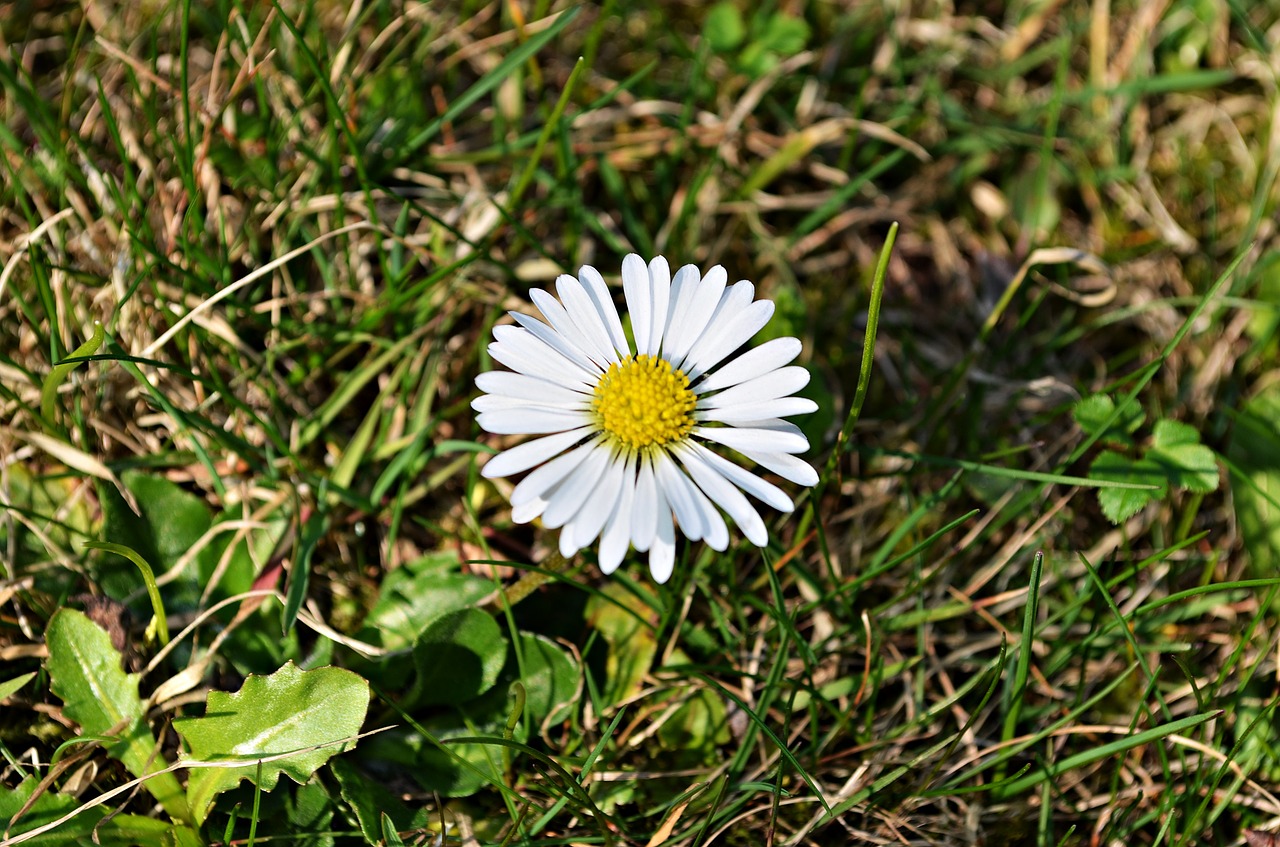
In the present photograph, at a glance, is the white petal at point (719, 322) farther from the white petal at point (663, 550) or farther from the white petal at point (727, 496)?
the white petal at point (663, 550)

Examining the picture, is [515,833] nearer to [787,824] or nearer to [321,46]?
[787,824]

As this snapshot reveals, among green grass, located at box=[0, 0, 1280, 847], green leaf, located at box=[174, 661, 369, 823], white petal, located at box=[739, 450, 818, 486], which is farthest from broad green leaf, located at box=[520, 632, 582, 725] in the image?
white petal, located at box=[739, 450, 818, 486]

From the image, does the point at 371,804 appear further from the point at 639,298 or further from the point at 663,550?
the point at 639,298

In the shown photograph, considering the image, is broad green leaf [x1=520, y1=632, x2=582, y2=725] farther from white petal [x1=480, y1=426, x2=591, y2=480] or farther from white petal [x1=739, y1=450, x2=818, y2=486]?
white petal [x1=739, y1=450, x2=818, y2=486]

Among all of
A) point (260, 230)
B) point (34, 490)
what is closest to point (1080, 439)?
point (260, 230)

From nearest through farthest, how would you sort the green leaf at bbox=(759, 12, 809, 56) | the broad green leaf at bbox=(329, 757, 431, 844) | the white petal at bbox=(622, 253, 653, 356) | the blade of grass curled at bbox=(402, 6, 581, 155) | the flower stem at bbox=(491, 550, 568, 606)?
the broad green leaf at bbox=(329, 757, 431, 844) → the white petal at bbox=(622, 253, 653, 356) → the flower stem at bbox=(491, 550, 568, 606) → the blade of grass curled at bbox=(402, 6, 581, 155) → the green leaf at bbox=(759, 12, 809, 56)

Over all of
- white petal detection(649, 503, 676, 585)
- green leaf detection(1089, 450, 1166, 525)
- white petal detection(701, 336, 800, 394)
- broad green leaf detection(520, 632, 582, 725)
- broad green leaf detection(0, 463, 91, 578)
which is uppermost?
white petal detection(701, 336, 800, 394)

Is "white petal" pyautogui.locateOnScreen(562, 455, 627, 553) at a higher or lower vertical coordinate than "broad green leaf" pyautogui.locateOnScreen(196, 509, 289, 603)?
higher

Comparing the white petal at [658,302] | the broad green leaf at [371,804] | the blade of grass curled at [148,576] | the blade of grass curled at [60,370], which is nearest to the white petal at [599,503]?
the white petal at [658,302]
